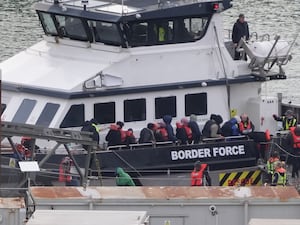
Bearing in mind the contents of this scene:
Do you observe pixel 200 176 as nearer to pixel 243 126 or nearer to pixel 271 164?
pixel 271 164

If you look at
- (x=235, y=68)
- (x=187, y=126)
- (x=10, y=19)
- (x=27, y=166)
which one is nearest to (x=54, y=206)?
(x=27, y=166)

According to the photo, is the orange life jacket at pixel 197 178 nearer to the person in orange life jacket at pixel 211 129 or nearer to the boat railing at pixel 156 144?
the boat railing at pixel 156 144

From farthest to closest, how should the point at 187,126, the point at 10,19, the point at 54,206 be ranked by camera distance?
the point at 10,19 < the point at 187,126 < the point at 54,206

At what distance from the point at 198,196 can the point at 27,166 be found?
2.63 meters

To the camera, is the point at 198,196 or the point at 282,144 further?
the point at 282,144

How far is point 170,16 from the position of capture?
25.4 m

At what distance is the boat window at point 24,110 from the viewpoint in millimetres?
24953

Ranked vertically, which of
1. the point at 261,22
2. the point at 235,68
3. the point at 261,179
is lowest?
the point at 261,22

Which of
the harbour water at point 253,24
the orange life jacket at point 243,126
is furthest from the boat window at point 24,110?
the harbour water at point 253,24

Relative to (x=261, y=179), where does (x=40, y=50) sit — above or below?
above

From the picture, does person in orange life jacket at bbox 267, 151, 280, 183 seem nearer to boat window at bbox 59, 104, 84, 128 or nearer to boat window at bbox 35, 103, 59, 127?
boat window at bbox 59, 104, 84, 128

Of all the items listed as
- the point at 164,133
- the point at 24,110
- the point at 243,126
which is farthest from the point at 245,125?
the point at 24,110

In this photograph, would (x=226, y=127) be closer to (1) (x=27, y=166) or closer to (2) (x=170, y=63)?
(2) (x=170, y=63)

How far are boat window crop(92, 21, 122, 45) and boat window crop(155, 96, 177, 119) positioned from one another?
51.4 inches
